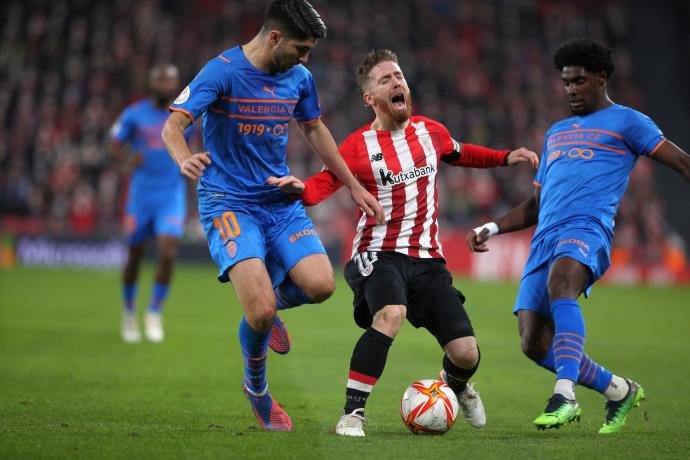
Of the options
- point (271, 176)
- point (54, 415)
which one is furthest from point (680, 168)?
point (54, 415)

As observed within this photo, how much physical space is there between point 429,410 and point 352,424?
501mm

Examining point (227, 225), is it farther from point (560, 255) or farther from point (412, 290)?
point (560, 255)

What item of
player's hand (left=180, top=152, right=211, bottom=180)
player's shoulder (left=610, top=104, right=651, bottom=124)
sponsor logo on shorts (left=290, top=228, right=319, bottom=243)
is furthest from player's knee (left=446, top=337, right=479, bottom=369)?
player's hand (left=180, top=152, right=211, bottom=180)

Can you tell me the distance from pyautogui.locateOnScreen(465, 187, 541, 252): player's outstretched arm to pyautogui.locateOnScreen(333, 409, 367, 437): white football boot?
1.53 m

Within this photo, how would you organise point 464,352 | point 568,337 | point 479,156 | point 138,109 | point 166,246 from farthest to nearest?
1. point 138,109
2. point 166,246
3. point 479,156
4. point 464,352
5. point 568,337

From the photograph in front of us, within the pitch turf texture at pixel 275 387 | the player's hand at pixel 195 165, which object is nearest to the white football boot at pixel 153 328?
the pitch turf texture at pixel 275 387

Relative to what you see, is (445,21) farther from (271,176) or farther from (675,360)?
(271,176)

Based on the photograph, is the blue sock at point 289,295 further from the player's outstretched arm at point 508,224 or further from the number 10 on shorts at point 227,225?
the player's outstretched arm at point 508,224

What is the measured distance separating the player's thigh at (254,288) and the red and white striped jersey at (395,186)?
26.4 inches

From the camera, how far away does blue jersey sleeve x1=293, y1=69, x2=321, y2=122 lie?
6.47 metres

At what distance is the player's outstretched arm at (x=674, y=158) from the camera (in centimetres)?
603

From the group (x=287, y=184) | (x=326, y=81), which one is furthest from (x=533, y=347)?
(x=326, y=81)

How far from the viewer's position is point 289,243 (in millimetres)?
6293

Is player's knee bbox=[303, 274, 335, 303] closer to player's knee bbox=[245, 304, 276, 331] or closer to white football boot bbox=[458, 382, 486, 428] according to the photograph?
player's knee bbox=[245, 304, 276, 331]
